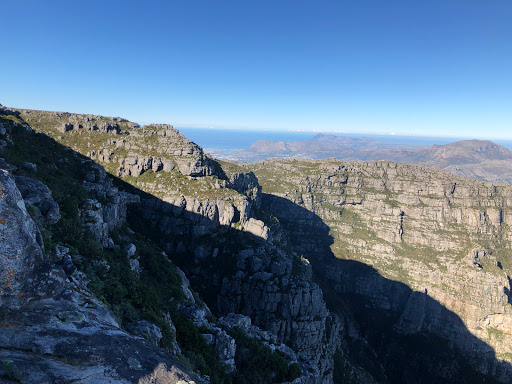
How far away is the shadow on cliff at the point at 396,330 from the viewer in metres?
99.4

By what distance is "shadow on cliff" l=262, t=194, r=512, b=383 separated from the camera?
9938cm

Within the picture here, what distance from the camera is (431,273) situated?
125688mm

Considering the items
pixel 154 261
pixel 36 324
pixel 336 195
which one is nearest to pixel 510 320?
pixel 336 195

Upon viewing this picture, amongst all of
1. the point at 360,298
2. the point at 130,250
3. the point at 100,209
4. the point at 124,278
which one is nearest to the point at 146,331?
the point at 124,278

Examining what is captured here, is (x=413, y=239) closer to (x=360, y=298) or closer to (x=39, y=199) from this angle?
(x=360, y=298)

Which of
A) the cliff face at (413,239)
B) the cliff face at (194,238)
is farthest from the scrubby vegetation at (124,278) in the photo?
the cliff face at (413,239)

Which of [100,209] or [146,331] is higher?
[100,209]

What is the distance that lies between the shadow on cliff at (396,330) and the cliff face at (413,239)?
484 millimetres

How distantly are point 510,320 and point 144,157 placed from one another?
465 feet

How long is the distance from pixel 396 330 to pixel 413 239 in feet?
169

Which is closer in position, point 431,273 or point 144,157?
point 144,157

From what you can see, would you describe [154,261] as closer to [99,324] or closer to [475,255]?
[99,324]

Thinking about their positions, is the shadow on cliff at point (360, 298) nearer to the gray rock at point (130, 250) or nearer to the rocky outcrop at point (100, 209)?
the rocky outcrop at point (100, 209)

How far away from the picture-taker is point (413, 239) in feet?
480
